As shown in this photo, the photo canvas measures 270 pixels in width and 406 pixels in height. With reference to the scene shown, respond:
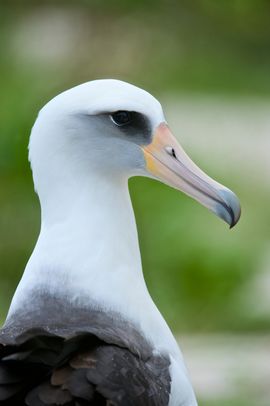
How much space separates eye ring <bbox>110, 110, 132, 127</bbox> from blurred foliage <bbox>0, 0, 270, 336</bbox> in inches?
150

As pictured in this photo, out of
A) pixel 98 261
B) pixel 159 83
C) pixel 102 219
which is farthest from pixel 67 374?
pixel 159 83

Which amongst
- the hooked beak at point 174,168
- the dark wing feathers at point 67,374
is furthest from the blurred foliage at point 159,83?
the dark wing feathers at point 67,374

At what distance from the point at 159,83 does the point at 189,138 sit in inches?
67.8

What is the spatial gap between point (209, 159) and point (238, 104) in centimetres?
179

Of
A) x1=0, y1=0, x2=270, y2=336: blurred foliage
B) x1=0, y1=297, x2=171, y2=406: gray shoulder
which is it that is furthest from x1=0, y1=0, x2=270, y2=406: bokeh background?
x1=0, y1=297, x2=171, y2=406: gray shoulder

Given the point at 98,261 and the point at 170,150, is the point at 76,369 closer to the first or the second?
the point at 98,261

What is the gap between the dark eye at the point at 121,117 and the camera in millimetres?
5070

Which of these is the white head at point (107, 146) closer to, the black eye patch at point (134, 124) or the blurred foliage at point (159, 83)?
the black eye patch at point (134, 124)

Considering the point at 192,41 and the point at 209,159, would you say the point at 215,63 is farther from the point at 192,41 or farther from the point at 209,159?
the point at 209,159

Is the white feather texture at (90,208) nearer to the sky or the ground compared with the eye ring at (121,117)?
nearer to the ground

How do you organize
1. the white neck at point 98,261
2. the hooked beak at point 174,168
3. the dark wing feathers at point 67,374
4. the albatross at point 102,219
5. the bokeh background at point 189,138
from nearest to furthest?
the dark wing feathers at point 67,374, the albatross at point 102,219, the white neck at point 98,261, the hooked beak at point 174,168, the bokeh background at point 189,138

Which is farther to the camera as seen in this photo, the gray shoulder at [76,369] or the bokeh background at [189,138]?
the bokeh background at [189,138]

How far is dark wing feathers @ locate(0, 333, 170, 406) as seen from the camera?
4.38 m

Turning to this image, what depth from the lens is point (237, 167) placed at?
1120 cm
